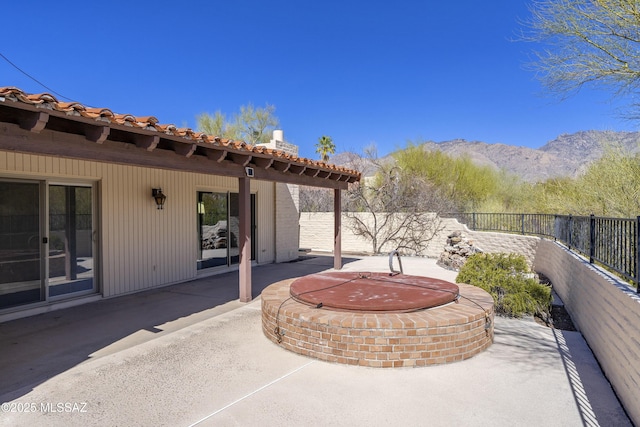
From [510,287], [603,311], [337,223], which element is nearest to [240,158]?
[337,223]

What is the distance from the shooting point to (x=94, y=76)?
20328 millimetres

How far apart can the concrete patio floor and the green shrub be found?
579 mm

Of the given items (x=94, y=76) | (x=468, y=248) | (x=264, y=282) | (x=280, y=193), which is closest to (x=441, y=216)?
(x=468, y=248)

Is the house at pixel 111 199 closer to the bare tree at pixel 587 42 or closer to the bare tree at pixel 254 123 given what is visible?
the bare tree at pixel 587 42

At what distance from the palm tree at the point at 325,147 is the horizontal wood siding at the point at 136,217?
2381 centimetres

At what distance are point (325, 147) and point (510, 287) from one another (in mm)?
27586

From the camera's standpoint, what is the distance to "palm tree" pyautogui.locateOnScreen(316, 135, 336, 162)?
3269 cm

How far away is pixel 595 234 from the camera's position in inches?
214

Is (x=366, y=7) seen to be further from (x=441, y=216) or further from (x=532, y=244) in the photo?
(x=532, y=244)

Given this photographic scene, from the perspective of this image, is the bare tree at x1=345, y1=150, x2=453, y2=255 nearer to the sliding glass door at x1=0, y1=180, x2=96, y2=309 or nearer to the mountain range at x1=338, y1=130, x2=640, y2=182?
→ the sliding glass door at x1=0, y1=180, x2=96, y2=309

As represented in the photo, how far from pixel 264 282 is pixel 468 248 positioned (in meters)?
6.44

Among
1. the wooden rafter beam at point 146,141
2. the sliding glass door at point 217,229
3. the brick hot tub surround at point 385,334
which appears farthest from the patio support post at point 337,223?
the wooden rafter beam at point 146,141

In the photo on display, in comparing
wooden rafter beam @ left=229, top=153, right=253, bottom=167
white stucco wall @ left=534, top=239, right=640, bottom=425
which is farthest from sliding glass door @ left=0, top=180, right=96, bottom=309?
white stucco wall @ left=534, top=239, right=640, bottom=425

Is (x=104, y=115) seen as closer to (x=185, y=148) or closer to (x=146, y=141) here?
(x=146, y=141)
